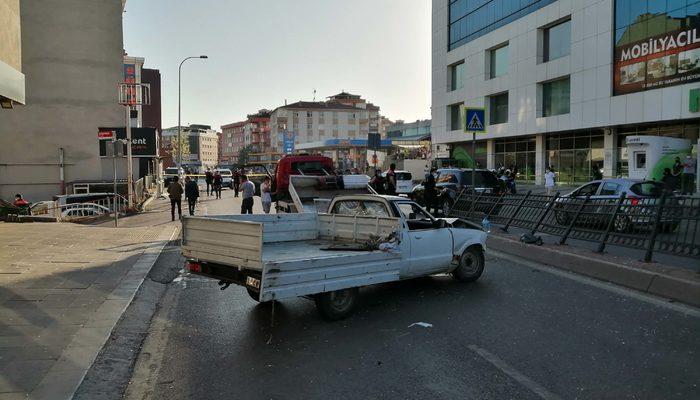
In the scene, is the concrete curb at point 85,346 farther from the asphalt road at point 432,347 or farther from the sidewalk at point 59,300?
the asphalt road at point 432,347

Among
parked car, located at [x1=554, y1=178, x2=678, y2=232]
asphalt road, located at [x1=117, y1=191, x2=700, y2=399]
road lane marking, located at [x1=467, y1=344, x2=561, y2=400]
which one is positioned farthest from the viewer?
parked car, located at [x1=554, y1=178, x2=678, y2=232]

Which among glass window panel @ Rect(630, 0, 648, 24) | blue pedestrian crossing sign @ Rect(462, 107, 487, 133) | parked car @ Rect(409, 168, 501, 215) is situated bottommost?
parked car @ Rect(409, 168, 501, 215)

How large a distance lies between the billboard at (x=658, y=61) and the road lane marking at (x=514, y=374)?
1066 inches

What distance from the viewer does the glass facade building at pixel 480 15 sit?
39844mm

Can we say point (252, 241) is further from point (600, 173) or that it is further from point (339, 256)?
point (600, 173)

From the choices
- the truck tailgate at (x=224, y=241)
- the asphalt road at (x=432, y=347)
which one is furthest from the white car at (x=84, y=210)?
the truck tailgate at (x=224, y=241)

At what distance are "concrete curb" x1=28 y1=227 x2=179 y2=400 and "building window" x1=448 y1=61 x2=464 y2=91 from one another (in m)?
44.4

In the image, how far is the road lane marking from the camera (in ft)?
14.1

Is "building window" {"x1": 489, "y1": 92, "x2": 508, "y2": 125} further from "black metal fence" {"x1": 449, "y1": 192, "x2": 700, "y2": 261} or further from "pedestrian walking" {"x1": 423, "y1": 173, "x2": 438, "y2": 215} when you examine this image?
"black metal fence" {"x1": 449, "y1": 192, "x2": 700, "y2": 261}

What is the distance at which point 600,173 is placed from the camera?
105 feet

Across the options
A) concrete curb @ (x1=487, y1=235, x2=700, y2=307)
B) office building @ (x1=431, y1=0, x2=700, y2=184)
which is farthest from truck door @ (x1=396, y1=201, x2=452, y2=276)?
office building @ (x1=431, y1=0, x2=700, y2=184)

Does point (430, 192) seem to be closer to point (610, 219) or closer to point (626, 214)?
point (610, 219)

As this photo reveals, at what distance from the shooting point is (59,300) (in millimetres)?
6988

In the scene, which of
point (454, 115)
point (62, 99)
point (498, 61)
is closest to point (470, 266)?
point (62, 99)
